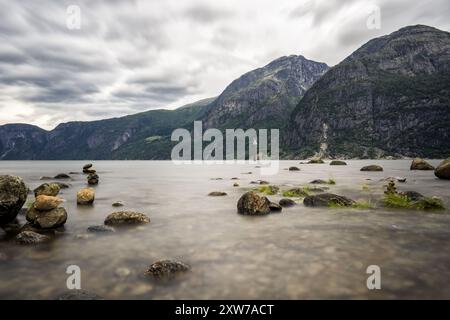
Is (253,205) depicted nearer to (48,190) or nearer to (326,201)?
(326,201)

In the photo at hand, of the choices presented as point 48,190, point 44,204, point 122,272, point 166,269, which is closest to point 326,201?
point 166,269

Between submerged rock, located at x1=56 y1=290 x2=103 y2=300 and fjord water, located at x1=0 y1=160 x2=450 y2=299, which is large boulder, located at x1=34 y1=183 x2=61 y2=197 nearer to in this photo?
fjord water, located at x1=0 y1=160 x2=450 y2=299

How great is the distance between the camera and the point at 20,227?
52.9ft

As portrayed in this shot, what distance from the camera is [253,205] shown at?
20281mm

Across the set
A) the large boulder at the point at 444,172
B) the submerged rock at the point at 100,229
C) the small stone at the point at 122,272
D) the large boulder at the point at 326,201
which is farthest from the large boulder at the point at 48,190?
the large boulder at the point at 444,172

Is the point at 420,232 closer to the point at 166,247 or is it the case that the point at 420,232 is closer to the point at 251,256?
the point at 251,256

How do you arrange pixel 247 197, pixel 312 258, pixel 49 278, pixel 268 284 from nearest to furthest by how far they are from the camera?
pixel 268 284 → pixel 49 278 → pixel 312 258 → pixel 247 197

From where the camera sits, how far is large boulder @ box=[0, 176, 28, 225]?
1650 cm

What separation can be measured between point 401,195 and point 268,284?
63.9 feet

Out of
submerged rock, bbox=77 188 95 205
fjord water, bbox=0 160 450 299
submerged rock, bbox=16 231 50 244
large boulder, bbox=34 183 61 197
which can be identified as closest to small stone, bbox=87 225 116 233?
fjord water, bbox=0 160 450 299

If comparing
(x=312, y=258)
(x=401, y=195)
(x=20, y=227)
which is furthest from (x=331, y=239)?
(x=20, y=227)
